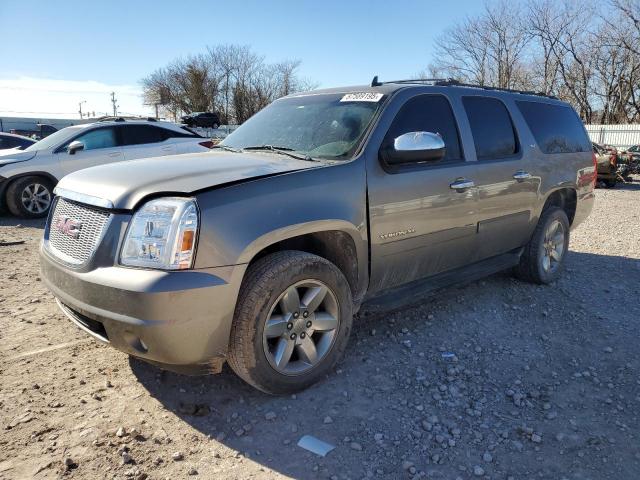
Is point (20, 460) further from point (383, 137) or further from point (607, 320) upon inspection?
point (607, 320)

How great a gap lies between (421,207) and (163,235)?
1.86 metres

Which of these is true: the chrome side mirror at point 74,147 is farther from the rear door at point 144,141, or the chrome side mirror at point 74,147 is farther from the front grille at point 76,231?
the front grille at point 76,231

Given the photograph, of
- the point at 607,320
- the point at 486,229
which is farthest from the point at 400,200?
the point at 607,320

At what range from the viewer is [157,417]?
2.85 m

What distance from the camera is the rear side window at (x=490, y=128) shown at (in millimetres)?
4258

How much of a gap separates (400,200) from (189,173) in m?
1.41

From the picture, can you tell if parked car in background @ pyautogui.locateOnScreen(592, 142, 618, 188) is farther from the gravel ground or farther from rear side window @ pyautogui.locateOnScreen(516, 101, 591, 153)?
the gravel ground

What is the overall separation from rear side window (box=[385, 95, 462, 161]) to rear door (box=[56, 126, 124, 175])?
23.5ft

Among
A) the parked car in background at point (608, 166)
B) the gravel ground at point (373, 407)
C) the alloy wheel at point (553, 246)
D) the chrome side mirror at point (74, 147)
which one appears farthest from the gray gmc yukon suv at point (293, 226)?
the parked car in background at point (608, 166)

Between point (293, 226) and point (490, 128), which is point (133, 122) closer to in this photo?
point (490, 128)

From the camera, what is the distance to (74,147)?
898cm

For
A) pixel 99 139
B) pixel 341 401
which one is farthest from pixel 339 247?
pixel 99 139

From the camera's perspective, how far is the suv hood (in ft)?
8.80

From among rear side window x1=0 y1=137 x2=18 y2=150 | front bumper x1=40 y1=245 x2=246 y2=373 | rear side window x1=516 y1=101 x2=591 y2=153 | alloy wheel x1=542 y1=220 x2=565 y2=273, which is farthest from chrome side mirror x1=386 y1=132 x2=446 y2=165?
rear side window x1=0 y1=137 x2=18 y2=150
